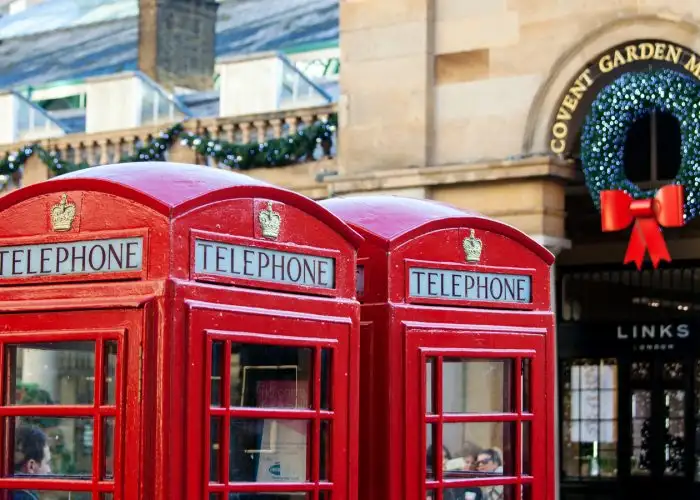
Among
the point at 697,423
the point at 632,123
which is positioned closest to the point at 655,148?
the point at 632,123

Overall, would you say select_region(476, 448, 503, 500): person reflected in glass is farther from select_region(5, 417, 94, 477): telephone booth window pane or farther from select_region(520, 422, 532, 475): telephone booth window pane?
select_region(5, 417, 94, 477): telephone booth window pane

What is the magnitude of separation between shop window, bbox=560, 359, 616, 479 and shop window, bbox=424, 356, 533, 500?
33.4 feet

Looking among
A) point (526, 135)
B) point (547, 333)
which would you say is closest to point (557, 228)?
point (526, 135)

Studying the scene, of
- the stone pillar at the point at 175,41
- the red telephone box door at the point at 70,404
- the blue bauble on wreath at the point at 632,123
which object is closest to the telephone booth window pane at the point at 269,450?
the red telephone box door at the point at 70,404

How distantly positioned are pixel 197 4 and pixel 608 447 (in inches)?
407

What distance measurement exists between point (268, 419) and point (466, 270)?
62.8 inches

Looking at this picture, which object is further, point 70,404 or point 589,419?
point 589,419

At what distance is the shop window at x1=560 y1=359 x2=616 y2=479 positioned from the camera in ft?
58.9

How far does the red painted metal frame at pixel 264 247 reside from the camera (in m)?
6.38

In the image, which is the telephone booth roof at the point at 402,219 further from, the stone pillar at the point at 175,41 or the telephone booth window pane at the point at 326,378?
the stone pillar at the point at 175,41

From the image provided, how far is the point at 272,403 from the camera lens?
260 inches

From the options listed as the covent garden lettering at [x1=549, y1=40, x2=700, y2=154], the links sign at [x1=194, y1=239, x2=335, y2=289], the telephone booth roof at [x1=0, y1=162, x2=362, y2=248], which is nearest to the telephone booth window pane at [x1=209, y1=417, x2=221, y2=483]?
the links sign at [x1=194, y1=239, x2=335, y2=289]

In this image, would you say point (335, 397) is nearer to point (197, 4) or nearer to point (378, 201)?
point (378, 201)

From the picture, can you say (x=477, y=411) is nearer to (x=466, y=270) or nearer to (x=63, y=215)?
(x=466, y=270)
